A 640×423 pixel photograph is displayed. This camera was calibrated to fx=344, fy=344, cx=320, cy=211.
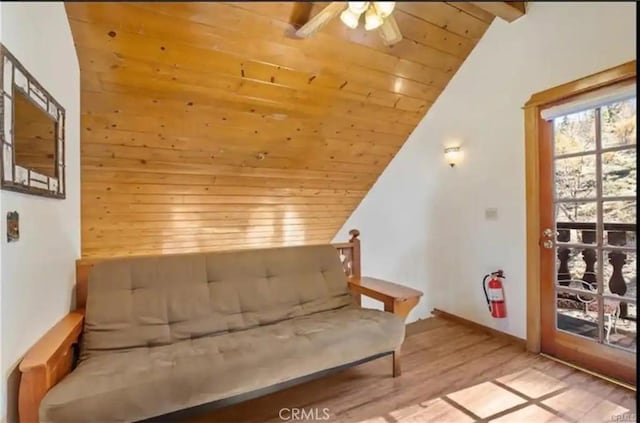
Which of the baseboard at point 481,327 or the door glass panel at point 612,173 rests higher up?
the door glass panel at point 612,173

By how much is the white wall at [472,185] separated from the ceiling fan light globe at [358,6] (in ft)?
5.90

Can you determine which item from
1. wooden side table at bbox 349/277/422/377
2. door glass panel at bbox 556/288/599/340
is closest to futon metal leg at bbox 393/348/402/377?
wooden side table at bbox 349/277/422/377

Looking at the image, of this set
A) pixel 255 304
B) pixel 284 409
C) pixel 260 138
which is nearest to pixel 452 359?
pixel 284 409

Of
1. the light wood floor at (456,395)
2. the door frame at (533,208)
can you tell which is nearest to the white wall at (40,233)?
the light wood floor at (456,395)

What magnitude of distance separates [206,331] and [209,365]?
0.46 meters

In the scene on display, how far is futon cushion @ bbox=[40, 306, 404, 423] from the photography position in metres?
1.35

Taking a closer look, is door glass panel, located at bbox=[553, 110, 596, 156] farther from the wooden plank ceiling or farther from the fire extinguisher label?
the fire extinguisher label

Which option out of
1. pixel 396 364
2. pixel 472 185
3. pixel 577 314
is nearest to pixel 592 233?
pixel 577 314

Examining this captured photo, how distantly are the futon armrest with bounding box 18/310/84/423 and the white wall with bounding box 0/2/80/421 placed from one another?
0.16 ft

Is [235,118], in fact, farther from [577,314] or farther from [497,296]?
[577,314]

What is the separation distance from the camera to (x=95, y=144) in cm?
221

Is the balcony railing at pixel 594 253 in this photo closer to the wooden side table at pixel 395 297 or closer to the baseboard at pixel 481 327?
the baseboard at pixel 481 327

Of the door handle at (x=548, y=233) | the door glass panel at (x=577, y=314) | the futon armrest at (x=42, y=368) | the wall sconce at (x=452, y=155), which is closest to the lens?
the futon armrest at (x=42, y=368)

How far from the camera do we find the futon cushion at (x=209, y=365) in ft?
4.42
